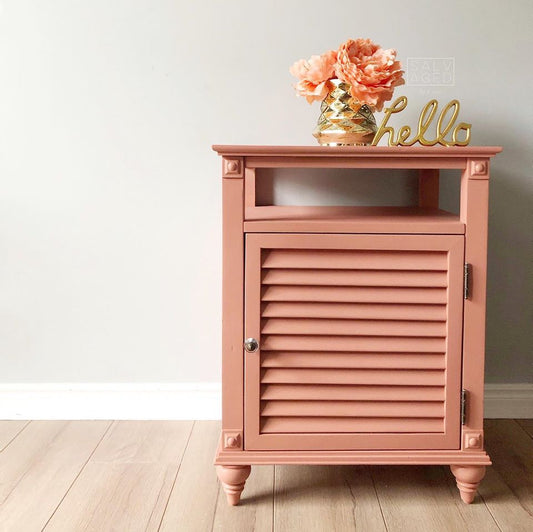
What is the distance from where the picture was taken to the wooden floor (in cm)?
138

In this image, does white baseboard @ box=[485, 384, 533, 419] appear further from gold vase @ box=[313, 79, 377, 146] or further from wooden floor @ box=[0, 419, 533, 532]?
gold vase @ box=[313, 79, 377, 146]

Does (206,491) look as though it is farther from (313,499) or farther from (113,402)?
(113,402)

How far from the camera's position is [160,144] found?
1.84 meters

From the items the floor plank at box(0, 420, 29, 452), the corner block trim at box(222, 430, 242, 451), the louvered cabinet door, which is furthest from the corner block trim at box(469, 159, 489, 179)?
the floor plank at box(0, 420, 29, 452)

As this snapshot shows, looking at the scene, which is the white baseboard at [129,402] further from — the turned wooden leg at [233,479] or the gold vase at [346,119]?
the gold vase at [346,119]

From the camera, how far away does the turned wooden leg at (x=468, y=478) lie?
56.8 inches

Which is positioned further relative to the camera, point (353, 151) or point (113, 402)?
point (113, 402)

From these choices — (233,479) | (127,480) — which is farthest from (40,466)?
(233,479)

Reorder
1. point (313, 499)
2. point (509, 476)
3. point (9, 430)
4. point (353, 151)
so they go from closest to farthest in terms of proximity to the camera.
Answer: point (353, 151) < point (313, 499) < point (509, 476) < point (9, 430)

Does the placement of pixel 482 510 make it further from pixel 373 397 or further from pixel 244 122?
pixel 244 122

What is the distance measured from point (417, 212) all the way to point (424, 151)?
0.29 meters

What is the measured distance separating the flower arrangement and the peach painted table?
15 cm

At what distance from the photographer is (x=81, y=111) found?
1.83 m

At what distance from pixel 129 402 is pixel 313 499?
24.9 inches
